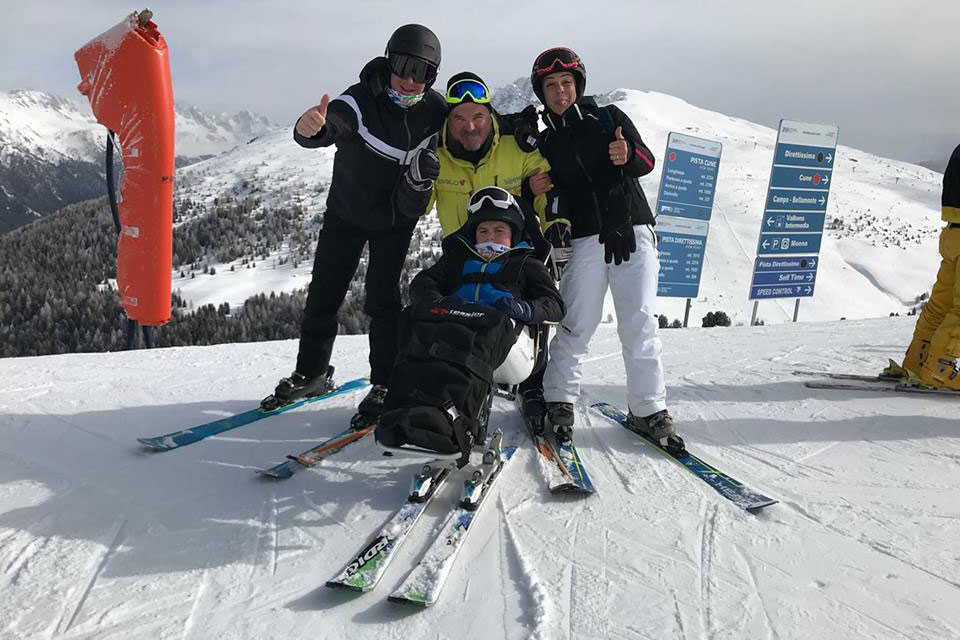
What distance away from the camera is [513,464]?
3043 mm

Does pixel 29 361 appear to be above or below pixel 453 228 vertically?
below

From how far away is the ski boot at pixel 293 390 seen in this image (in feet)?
12.6

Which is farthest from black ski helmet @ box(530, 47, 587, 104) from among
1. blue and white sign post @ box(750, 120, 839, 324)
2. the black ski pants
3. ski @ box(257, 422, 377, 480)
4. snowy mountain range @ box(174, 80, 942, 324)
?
snowy mountain range @ box(174, 80, 942, 324)

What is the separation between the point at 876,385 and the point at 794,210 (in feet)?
22.1

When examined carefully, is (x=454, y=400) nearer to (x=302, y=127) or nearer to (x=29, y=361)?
(x=302, y=127)

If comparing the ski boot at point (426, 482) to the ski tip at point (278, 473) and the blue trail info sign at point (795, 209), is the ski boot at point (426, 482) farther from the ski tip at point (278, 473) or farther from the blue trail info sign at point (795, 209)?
the blue trail info sign at point (795, 209)

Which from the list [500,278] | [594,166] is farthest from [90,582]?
[594,166]

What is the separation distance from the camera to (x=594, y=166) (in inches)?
127

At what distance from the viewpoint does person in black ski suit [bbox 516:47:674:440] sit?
3.18 m

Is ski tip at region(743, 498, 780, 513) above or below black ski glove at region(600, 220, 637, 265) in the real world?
below

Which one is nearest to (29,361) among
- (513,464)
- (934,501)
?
(513,464)

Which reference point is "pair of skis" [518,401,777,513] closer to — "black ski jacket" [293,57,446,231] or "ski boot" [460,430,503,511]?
"ski boot" [460,430,503,511]

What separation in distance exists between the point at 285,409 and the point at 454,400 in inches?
73.1

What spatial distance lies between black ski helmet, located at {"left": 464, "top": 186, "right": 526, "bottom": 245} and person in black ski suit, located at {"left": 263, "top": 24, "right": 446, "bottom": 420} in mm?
270
